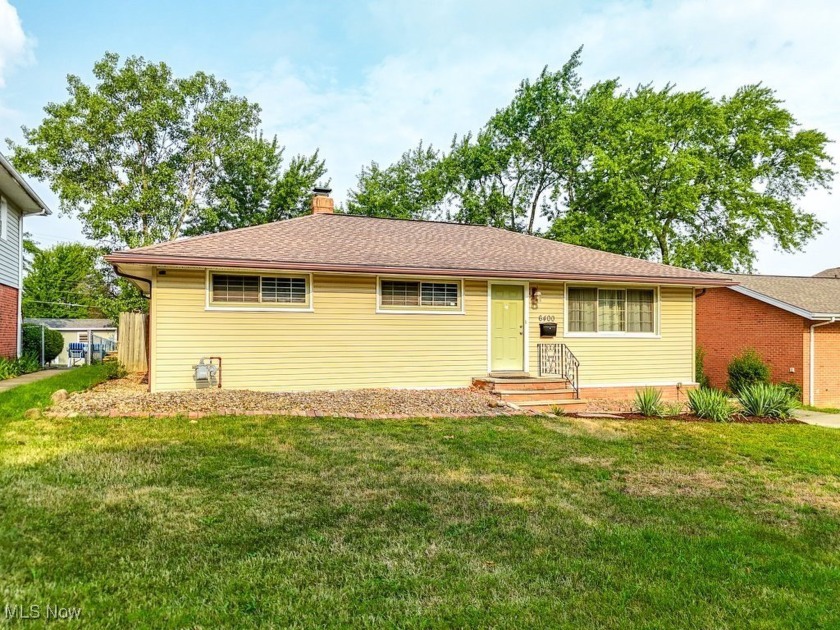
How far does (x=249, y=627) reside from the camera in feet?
7.63

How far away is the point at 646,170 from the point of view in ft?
78.7

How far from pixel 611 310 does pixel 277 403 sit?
7558 millimetres

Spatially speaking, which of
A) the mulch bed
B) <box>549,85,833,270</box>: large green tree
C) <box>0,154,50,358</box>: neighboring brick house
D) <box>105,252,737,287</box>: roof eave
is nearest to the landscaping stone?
the mulch bed

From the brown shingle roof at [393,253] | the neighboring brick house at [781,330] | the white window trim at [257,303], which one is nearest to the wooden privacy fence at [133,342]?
the brown shingle roof at [393,253]

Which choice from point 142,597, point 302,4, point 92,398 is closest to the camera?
point 142,597

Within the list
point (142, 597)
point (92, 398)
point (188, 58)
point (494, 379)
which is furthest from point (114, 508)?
point (188, 58)

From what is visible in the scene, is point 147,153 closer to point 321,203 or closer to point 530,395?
point 321,203

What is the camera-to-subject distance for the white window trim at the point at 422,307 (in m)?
10.2

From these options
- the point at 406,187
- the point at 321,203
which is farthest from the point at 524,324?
the point at 406,187

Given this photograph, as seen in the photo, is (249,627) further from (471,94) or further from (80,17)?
(471,94)

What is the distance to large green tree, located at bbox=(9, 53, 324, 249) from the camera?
20.2 m

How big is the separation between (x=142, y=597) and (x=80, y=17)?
13.8 m

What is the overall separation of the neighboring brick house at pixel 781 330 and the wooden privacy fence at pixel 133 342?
15.7 metres

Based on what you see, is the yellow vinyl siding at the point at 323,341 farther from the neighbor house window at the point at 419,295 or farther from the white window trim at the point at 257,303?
the neighbor house window at the point at 419,295
